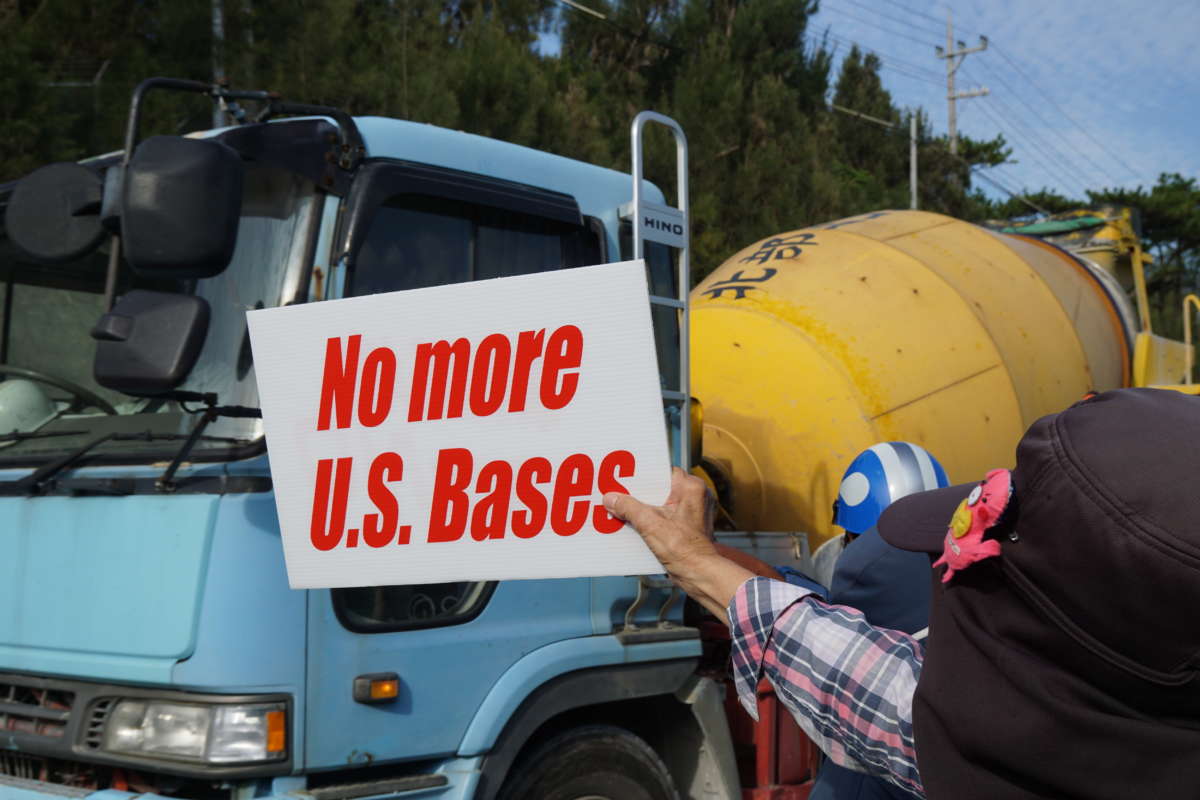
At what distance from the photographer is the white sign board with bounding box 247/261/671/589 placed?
182cm

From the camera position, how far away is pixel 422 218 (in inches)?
118

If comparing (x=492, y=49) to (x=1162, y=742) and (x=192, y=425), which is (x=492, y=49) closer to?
(x=192, y=425)

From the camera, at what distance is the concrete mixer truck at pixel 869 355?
439 centimetres

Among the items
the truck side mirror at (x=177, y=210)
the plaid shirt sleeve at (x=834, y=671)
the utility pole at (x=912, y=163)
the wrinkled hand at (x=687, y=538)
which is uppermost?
the utility pole at (x=912, y=163)

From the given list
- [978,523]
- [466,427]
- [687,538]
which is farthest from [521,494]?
[978,523]

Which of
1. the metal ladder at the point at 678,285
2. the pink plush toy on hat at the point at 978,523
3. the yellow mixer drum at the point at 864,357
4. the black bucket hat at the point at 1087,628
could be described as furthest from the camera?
the yellow mixer drum at the point at 864,357

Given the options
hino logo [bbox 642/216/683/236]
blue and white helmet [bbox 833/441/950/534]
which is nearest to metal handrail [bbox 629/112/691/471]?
hino logo [bbox 642/216/683/236]

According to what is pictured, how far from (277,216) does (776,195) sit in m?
12.8

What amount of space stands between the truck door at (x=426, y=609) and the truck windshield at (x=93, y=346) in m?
0.18

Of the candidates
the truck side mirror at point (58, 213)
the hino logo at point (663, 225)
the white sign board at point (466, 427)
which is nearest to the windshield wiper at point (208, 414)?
the truck side mirror at point (58, 213)

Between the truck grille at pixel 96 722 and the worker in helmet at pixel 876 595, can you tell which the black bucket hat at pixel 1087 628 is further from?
the truck grille at pixel 96 722

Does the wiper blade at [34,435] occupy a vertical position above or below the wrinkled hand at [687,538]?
above

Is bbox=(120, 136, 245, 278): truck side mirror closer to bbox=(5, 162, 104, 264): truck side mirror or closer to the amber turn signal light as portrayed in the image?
bbox=(5, 162, 104, 264): truck side mirror

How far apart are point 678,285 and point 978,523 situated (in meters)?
2.29
